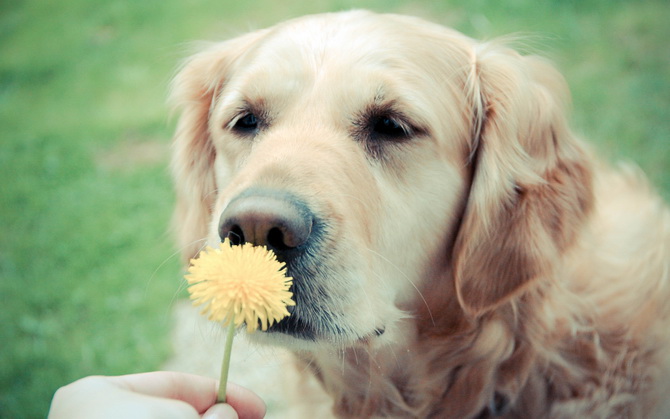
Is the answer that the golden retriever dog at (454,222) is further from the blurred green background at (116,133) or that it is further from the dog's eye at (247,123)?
the blurred green background at (116,133)

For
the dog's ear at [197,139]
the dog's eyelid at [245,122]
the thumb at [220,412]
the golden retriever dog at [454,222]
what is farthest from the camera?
the dog's ear at [197,139]

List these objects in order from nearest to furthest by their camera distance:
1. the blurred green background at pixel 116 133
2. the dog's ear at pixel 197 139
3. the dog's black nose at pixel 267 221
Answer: the dog's black nose at pixel 267 221 → the dog's ear at pixel 197 139 → the blurred green background at pixel 116 133

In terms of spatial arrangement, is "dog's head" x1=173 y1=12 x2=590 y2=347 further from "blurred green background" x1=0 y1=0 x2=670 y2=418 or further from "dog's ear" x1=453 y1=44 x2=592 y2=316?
"blurred green background" x1=0 y1=0 x2=670 y2=418

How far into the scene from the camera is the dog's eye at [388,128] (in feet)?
7.57

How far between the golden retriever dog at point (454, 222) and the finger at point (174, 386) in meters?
0.60

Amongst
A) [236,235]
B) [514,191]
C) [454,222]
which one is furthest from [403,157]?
[236,235]

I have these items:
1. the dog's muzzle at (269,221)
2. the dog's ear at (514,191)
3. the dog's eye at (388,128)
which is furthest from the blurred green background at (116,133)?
the dog's muzzle at (269,221)

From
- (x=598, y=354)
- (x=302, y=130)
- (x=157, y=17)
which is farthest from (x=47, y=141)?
(x=598, y=354)

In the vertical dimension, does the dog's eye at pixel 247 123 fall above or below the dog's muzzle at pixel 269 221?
above

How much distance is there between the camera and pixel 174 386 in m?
1.58

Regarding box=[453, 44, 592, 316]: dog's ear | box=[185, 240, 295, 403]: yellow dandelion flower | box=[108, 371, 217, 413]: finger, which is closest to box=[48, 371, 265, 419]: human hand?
box=[108, 371, 217, 413]: finger

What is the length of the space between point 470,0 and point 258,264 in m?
6.37

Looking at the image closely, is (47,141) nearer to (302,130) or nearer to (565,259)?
(302,130)

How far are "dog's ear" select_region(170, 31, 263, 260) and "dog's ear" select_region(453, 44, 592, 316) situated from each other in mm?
1265
